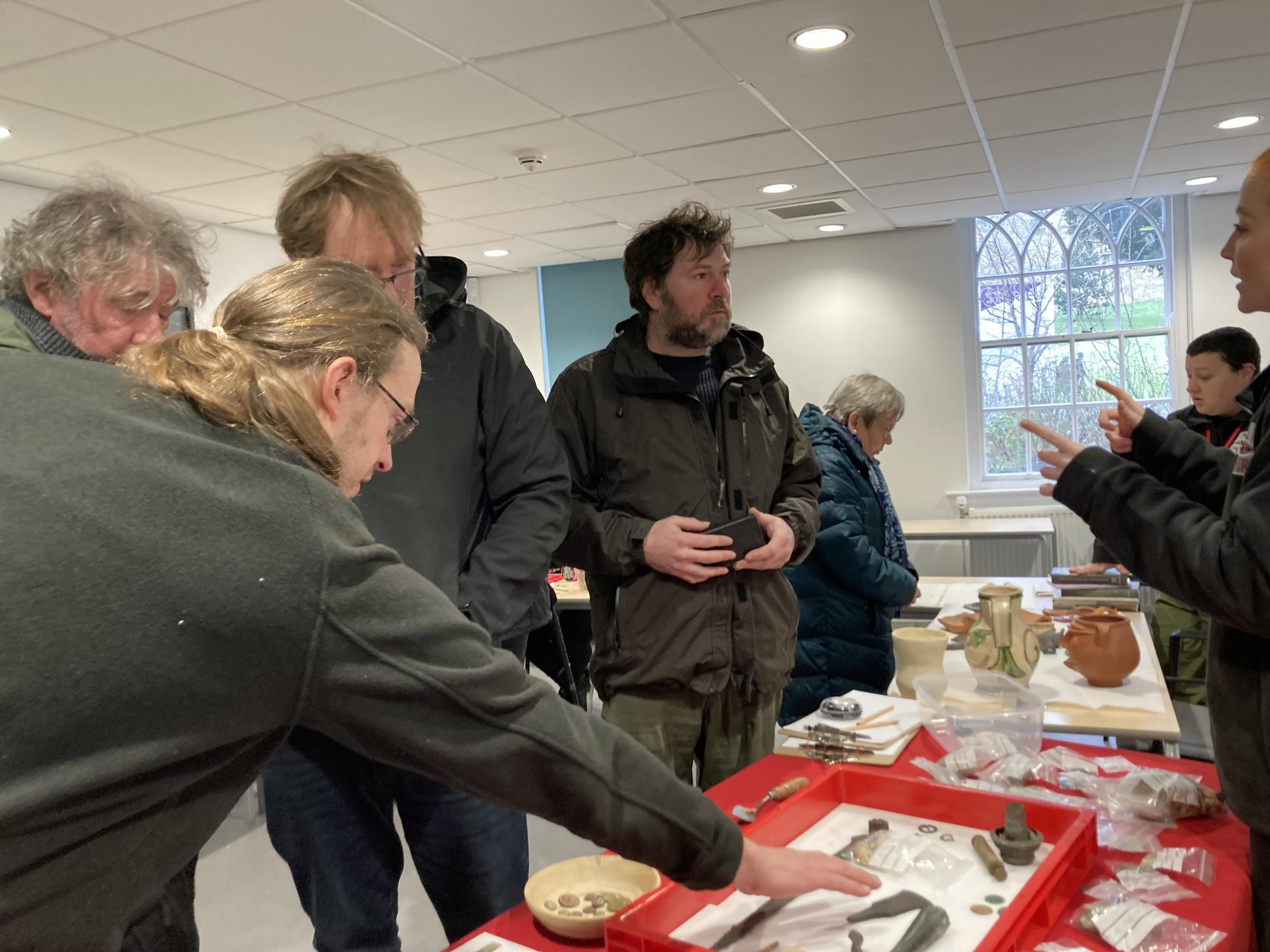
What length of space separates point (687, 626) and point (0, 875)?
1325 millimetres

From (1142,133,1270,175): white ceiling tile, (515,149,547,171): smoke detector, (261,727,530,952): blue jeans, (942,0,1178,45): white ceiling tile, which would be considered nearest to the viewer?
(261,727,530,952): blue jeans

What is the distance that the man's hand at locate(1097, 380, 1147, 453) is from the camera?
5.17ft

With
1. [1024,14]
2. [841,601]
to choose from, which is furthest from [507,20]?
[841,601]

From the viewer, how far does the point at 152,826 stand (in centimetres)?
71

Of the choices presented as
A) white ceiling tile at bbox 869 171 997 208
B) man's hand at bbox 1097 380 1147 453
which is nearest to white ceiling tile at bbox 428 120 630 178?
white ceiling tile at bbox 869 171 997 208

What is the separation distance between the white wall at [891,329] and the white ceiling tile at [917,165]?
1589 mm

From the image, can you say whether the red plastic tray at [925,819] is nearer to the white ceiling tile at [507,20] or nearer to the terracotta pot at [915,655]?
the terracotta pot at [915,655]

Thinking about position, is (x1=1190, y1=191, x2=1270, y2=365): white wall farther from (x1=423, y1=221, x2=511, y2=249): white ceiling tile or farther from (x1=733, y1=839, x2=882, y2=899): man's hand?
(x1=733, y1=839, x2=882, y2=899): man's hand

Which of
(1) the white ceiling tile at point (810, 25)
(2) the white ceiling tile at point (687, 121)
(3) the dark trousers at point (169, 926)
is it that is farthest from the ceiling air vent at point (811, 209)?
(3) the dark trousers at point (169, 926)

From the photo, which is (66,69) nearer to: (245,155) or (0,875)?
(245,155)

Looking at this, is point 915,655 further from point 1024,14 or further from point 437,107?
point 437,107

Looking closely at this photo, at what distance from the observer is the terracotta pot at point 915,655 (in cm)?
197

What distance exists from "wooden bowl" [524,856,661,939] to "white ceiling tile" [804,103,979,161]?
3599 mm

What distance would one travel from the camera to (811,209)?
228 inches
